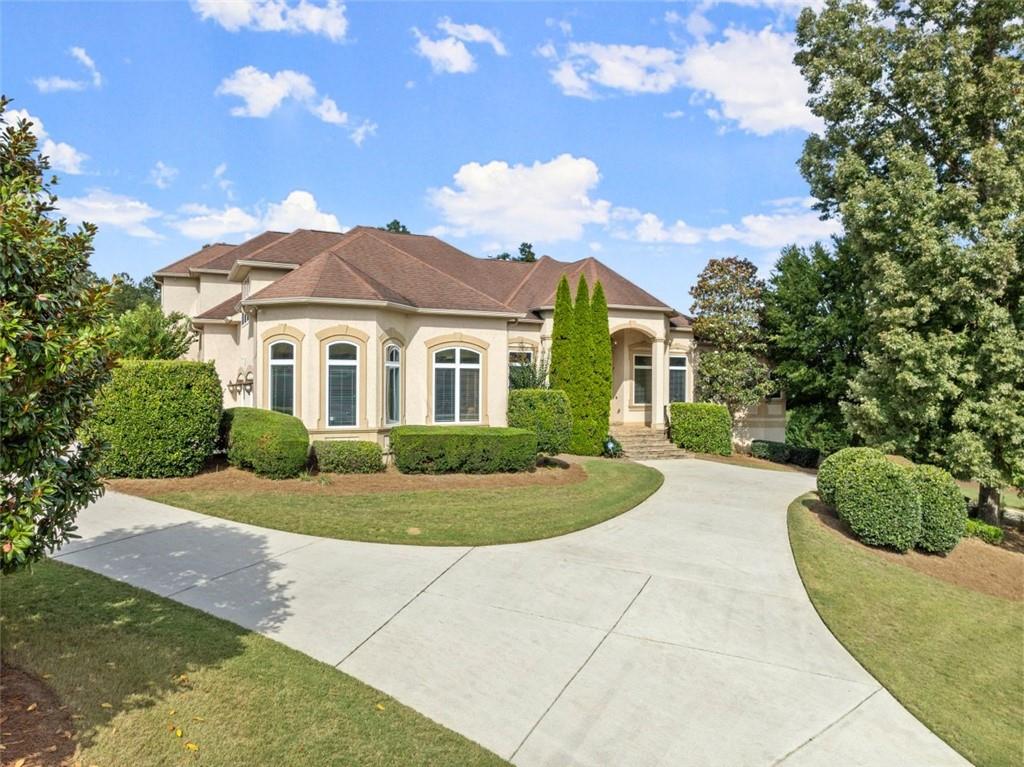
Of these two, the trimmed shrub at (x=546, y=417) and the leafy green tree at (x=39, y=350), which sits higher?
the leafy green tree at (x=39, y=350)

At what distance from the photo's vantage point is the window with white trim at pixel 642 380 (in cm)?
2395

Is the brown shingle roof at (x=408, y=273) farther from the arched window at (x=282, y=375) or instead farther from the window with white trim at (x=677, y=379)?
the window with white trim at (x=677, y=379)

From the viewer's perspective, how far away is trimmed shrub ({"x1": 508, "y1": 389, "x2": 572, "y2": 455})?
15.5 m

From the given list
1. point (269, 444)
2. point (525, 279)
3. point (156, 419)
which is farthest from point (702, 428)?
point (156, 419)

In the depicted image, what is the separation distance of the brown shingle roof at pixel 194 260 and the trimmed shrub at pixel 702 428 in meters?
20.5

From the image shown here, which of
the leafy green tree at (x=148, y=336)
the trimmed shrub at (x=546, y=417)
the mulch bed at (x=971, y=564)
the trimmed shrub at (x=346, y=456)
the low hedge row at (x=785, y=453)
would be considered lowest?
the mulch bed at (x=971, y=564)

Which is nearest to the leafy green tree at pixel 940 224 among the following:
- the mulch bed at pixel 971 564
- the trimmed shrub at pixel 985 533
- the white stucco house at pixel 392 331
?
the trimmed shrub at pixel 985 533

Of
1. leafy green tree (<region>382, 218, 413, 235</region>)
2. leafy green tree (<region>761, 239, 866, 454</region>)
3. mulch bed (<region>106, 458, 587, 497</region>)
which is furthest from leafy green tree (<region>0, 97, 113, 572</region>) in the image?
leafy green tree (<region>382, 218, 413, 235</region>)

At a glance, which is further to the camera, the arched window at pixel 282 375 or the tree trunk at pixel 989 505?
the arched window at pixel 282 375

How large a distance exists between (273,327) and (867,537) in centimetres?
1365

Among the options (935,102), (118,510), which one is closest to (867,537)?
(935,102)

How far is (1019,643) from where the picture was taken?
709 cm

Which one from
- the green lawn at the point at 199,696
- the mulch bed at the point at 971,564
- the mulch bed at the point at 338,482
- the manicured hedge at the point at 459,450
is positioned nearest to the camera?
the green lawn at the point at 199,696

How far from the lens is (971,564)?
9.77 m
